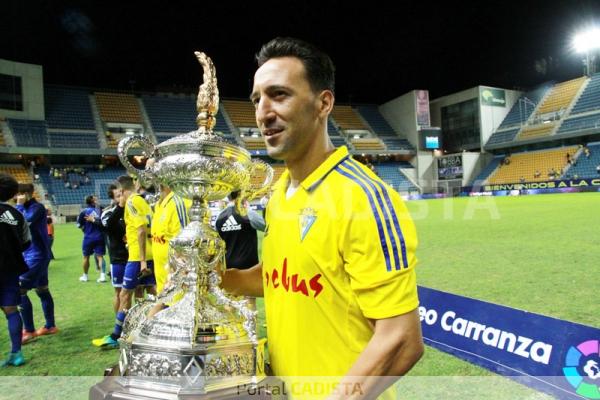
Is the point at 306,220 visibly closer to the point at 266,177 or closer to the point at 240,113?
the point at 266,177

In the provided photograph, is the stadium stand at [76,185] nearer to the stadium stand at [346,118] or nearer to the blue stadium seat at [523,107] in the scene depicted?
the stadium stand at [346,118]

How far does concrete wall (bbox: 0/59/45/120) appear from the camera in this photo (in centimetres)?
2830

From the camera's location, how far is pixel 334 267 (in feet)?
3.53

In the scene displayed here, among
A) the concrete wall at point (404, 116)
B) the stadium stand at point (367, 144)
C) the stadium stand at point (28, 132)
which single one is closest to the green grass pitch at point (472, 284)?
the stadium stand at point (28, 132)

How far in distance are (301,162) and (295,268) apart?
1.07 ft

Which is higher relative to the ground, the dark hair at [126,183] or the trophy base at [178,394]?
the dark hair at [126,183]

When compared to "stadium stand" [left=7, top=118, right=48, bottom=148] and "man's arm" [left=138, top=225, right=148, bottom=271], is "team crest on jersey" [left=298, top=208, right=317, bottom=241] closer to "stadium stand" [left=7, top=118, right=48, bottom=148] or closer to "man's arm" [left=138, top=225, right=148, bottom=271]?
"man's arm" [left=138, top=225, right=148, bottom=271]

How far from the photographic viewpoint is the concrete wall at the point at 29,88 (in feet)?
92.8

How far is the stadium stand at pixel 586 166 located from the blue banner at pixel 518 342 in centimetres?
3341

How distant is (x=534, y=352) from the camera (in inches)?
116

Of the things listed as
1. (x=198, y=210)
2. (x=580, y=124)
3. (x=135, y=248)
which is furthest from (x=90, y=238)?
(x=580, y=124)

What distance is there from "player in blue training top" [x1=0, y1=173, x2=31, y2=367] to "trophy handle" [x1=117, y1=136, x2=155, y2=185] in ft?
10.3

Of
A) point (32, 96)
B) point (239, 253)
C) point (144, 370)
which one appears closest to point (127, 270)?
point (239, 253)

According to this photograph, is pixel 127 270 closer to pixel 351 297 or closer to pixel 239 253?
pixel 239 253
